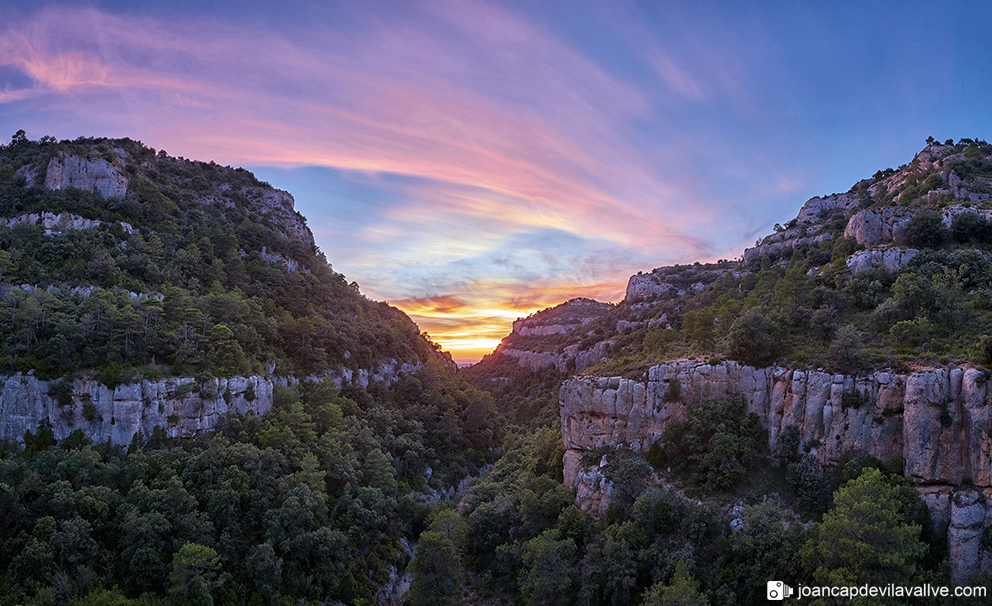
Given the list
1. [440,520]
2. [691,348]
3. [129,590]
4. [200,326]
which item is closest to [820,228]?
[691,348]

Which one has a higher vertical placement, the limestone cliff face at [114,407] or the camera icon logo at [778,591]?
the limestone cliff face at [114,407]

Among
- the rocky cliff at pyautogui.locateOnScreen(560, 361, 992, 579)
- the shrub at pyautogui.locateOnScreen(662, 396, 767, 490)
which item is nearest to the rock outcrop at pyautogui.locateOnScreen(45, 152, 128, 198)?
the rocky cliff at pyautogui.locateOnScreen(560, 361, 992, 579)

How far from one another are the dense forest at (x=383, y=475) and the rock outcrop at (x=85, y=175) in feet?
6.74

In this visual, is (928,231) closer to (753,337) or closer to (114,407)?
(753,337)

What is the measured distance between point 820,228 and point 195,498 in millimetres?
89095

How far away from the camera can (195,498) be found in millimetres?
37375

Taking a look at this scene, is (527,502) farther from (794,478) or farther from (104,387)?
(104,387)

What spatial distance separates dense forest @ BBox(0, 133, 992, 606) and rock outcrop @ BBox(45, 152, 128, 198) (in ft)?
6.74

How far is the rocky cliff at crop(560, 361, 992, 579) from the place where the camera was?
27.1 meters

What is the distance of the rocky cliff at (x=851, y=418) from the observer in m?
27.1

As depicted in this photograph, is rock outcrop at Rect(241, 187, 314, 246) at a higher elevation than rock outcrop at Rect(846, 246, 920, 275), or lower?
higher

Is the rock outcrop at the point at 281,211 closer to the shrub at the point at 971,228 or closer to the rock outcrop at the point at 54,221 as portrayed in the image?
the rock outcrop at the point at 54,221

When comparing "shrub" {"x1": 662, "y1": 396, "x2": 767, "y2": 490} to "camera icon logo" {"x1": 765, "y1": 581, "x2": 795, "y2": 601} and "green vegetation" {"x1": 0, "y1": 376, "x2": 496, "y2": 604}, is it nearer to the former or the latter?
"camera icon logo" {"x1": 765, "y1": 581, "x2": 795, "y2": 601}

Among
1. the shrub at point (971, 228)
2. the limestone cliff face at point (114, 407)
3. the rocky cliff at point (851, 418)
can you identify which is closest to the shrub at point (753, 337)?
the rocky cliff at point (851, 418)
